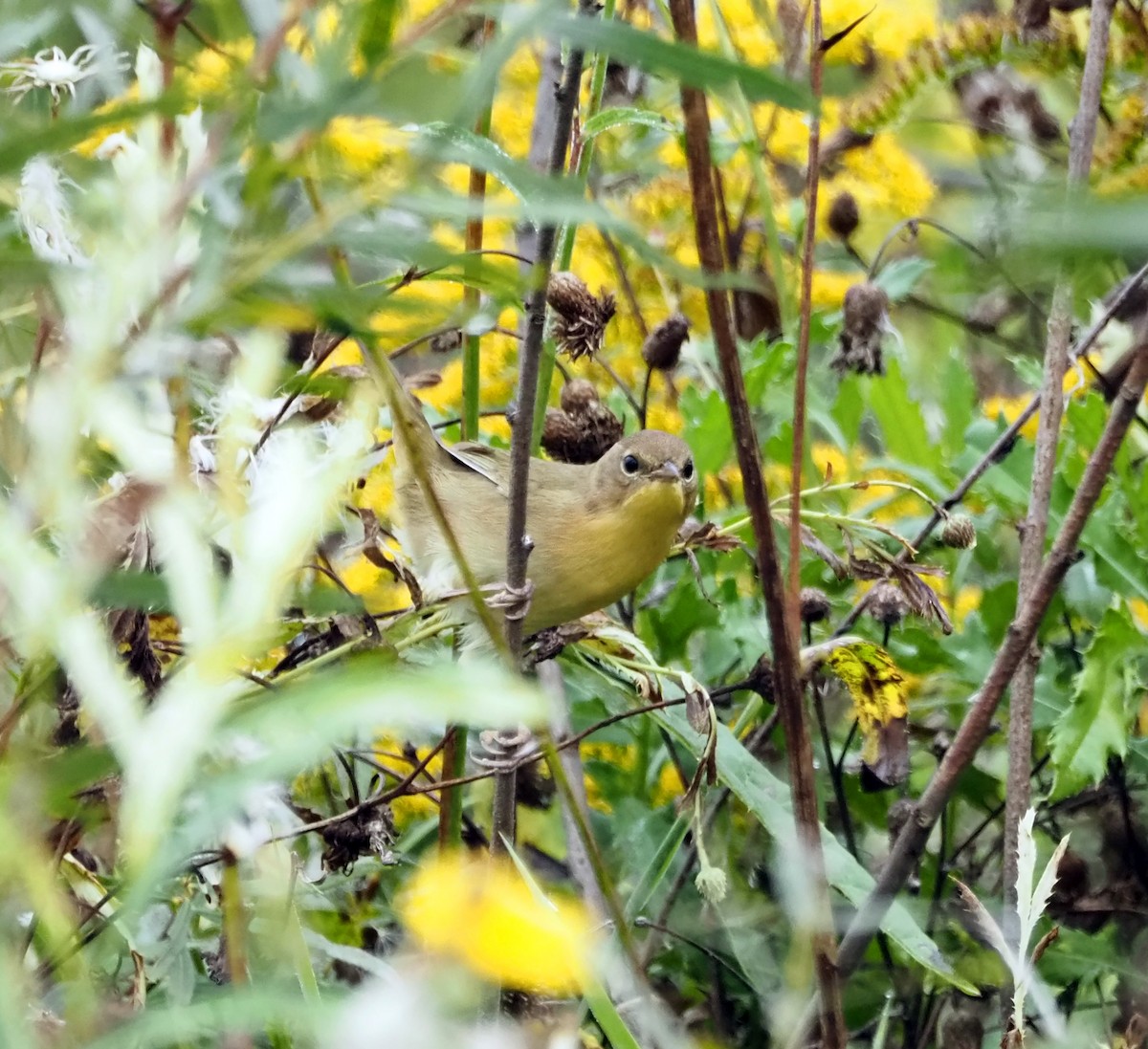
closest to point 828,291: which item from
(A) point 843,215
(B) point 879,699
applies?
(A) point 843,215

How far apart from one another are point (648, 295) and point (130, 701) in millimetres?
1723

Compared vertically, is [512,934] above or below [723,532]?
above

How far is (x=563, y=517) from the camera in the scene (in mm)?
2152

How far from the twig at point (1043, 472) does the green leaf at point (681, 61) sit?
668 mm

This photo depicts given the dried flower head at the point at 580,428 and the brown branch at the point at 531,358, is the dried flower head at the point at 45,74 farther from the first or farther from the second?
the dried flower head at the point at 580,428

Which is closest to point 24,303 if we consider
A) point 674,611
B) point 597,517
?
point 674,611

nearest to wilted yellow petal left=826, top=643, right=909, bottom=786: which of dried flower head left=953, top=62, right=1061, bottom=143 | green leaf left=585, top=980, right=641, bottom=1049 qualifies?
green leaf left=585, top=980, right=641, bottom=1049

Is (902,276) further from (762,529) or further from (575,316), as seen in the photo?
(762,529)

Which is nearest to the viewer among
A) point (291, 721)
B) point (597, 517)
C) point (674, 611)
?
point (291, 721)

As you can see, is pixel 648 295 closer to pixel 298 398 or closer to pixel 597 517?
Answer: pixel 597 517

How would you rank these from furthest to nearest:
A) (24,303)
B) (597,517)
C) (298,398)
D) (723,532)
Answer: (597,517), (723,532), (298,398), (24,303)

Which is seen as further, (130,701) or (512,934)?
(130,701)

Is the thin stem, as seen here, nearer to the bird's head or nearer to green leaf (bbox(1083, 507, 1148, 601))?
the bird's head

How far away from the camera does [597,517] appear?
209 centimetres
